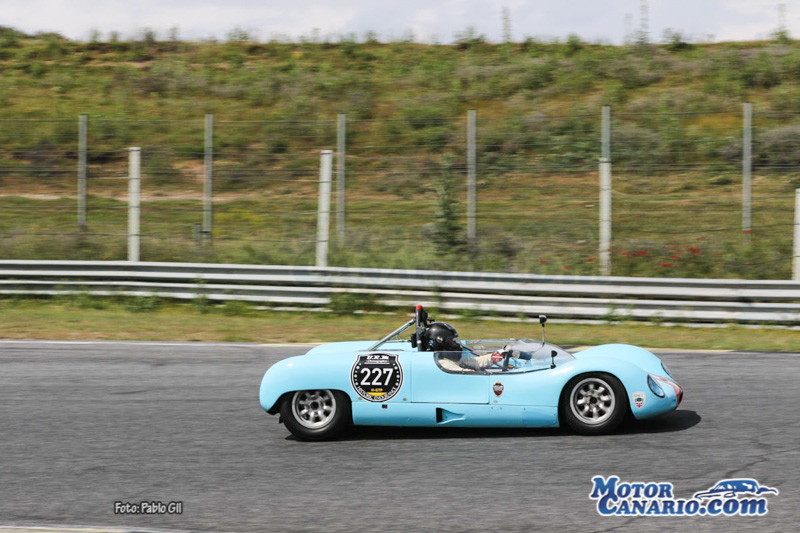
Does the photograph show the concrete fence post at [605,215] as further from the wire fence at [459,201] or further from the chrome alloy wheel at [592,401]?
the chrome alloy wheel at [592,401]

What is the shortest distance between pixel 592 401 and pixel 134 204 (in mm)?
10779

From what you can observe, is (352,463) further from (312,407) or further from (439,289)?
(439,289)

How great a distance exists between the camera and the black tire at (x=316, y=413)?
709 cm

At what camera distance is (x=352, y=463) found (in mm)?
6531

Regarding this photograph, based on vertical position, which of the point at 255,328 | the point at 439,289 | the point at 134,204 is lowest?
the point at 255,328

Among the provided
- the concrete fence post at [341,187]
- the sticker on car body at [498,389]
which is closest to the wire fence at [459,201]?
the concrete fence post at [341,187]

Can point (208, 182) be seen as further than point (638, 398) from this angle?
Yes

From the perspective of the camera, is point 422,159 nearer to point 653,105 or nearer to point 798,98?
point 653,105

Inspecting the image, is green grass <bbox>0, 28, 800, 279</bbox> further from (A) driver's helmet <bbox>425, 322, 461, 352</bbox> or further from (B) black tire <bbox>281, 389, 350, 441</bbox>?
(B) black tire <bbox>281, 389, 350, 441</bbox>

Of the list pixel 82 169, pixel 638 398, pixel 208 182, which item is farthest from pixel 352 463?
pixel 82 169

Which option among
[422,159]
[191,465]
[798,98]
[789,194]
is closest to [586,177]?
[422,159]

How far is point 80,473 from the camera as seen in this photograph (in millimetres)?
6426

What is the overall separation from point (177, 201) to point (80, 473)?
12217 mm

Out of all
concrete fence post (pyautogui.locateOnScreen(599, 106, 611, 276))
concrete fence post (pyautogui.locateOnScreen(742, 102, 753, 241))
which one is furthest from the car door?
concrete fence post (pyautogui.locateOnScreen(742, 102, 753, 241))
